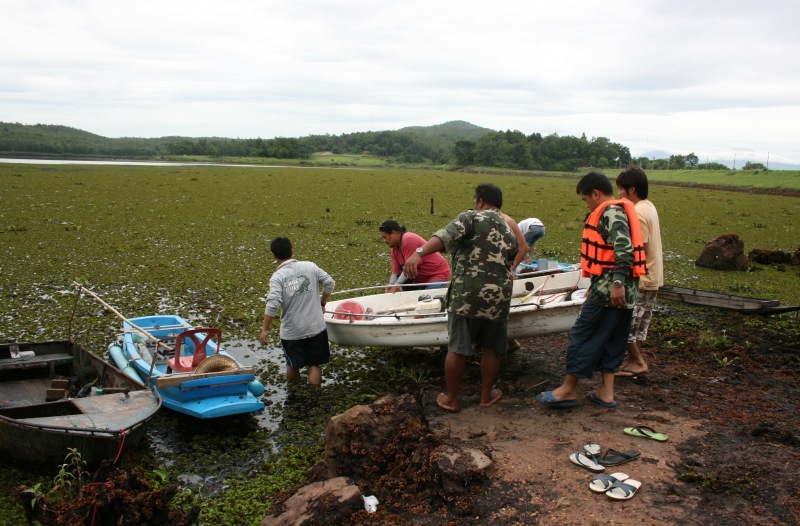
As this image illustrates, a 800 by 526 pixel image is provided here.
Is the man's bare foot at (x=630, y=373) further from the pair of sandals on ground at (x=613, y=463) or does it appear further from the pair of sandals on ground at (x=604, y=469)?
the pair of sandals on ground at (x=604, y=469)

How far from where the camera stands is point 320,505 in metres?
3.91

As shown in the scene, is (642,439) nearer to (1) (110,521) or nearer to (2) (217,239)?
(1) (110,521)

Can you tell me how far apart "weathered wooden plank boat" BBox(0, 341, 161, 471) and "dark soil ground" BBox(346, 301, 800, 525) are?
7.08ft

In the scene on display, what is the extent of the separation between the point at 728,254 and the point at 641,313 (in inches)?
306

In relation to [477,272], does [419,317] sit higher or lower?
lower

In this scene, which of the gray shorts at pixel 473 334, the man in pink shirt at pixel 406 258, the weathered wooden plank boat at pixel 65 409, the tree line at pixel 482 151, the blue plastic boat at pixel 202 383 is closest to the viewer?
the weathered wooden plank boat at pixel 65 409

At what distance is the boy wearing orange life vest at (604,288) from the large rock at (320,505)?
2.21 metres

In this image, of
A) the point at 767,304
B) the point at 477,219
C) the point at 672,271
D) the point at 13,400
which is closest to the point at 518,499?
the point at 477,219

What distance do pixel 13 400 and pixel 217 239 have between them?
390 inches

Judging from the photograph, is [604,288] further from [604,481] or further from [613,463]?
[604,481]

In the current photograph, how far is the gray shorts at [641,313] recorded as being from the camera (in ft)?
20.2

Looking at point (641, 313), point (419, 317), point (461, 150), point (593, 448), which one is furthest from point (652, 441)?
point (461, 150)

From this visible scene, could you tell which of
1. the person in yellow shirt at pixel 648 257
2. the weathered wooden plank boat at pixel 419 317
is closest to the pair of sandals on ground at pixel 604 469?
the person in yellow shirt at pixel 648 257

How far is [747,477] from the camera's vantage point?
4.17 meters
